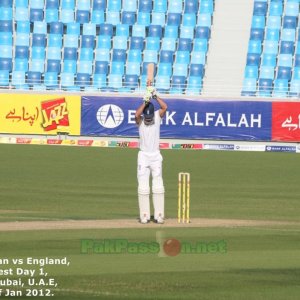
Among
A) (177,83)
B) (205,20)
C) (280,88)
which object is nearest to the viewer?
(280,88)

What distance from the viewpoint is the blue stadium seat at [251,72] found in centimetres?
5404

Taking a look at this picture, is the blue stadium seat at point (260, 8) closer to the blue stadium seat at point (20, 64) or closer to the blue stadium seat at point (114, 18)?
the blue stadium seat at point (114, 18)

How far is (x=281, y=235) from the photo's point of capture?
1788 cm

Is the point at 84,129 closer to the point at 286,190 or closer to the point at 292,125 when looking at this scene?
the point at 292,125

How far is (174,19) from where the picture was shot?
5647 cm

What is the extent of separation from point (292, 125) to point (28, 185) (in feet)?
76.5

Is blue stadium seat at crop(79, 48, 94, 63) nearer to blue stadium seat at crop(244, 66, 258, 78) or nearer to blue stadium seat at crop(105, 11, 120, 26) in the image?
blue stadium seat at crop(105, 11, 120, 26)

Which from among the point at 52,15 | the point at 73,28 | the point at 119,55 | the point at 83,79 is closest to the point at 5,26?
the point at 52,15

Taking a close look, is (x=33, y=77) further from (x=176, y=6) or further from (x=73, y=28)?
(x=176, y=6)

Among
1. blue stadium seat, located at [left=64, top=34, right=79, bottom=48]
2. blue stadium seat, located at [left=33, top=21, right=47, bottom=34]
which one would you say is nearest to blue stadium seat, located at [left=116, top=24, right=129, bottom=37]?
blue stadium seat, located at [left=64, top=34, right=79, bottom=48]

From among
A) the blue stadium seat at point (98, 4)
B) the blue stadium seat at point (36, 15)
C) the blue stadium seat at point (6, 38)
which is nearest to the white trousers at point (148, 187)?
the blue stadium seat at point (6, 38)

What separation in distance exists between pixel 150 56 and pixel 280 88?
22.1ft

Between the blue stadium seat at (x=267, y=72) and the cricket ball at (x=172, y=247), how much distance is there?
38117 millimetres

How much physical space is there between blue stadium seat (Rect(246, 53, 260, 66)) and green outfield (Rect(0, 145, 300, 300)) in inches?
532
